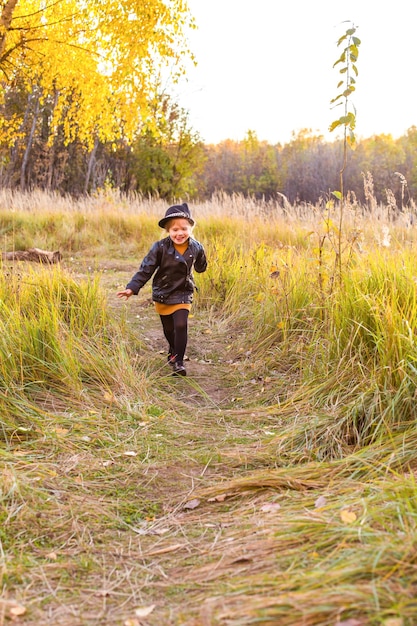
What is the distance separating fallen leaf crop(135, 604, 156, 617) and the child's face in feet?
10.3

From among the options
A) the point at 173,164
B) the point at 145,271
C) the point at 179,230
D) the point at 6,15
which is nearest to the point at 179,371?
the point at 145,271

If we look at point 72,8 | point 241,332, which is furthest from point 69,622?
→ point 72,8

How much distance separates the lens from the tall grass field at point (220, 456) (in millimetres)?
1843

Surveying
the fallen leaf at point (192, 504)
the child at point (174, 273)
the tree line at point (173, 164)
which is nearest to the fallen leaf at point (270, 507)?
the fallen leaf at point (192, 504)

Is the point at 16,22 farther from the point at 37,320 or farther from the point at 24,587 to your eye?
the point at 24,587

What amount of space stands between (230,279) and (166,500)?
3710mm

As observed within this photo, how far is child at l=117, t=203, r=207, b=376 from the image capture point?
457 centimetres

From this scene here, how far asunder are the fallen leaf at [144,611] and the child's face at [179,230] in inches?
124

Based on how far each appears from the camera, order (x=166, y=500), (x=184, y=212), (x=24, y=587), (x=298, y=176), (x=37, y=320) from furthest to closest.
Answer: (x=298, y=176) < (x=184, y=212) < (x=37, y=320) < (x=166, y=500) < (x=24, y=587)

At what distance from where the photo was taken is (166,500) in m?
2.69

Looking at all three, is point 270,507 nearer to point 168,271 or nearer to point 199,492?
point 199,492

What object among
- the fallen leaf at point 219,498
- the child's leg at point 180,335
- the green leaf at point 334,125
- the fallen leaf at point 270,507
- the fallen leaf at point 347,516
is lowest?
the fallen leaf at point 219,498

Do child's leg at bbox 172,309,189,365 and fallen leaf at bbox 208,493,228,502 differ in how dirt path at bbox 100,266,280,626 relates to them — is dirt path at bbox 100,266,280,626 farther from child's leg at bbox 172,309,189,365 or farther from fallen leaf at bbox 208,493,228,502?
child's leg at bbox 172,309,189,365

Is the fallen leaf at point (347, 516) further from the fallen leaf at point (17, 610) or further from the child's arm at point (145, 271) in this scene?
the child's arm at point (145, 271)
